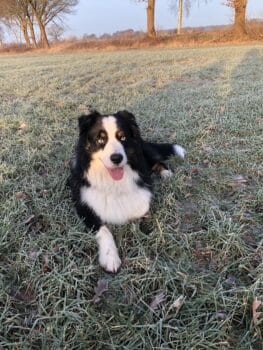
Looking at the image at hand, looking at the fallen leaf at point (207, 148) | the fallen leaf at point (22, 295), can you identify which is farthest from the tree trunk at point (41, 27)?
the fallen leaf at point (22, 295)

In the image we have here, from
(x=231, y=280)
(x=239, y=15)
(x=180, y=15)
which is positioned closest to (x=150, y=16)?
(x=239, y=15)

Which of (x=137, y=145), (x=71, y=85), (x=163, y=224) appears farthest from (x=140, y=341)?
(x=71, y=85)

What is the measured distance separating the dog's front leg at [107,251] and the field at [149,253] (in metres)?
0.06

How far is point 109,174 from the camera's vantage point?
2.78 metres

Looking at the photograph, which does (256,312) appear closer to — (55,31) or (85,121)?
(85,121)

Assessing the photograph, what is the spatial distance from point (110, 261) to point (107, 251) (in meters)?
0.09

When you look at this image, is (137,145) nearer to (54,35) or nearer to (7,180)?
(7,180)

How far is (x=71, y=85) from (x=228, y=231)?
6.65m

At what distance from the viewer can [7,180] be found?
351 cm

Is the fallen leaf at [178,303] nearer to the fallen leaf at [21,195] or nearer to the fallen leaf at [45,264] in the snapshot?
→ the fallen leaf at [45,264]

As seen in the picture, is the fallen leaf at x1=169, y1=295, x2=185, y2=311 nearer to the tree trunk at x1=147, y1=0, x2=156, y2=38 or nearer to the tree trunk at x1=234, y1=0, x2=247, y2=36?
the tree trunk at x1=234, y1=0, x2=247, y2=36

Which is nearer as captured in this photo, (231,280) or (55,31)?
(231,280)

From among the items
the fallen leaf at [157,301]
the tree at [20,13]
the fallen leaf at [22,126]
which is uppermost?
the tree at [20,13]

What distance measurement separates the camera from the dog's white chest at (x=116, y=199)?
2.84 m
